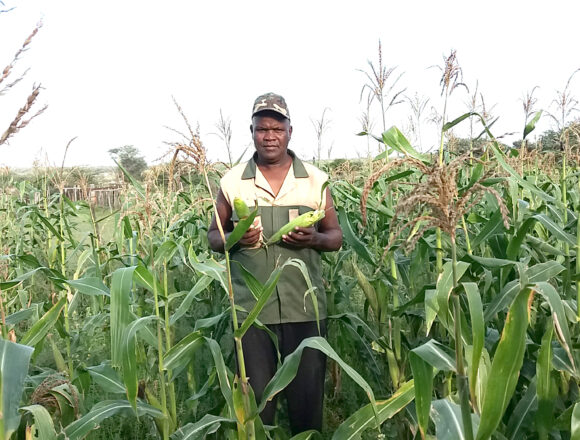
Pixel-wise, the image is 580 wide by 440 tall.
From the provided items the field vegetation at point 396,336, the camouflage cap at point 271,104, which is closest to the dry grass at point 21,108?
the field vegetation at point 396,336

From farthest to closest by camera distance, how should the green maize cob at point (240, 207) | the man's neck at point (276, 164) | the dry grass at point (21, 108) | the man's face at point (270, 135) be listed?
the man's neck at point (276, 164) < the man's face at point (270, 135) < the green maize cob at point (240, 207) < the dry grass at point (21, 108)

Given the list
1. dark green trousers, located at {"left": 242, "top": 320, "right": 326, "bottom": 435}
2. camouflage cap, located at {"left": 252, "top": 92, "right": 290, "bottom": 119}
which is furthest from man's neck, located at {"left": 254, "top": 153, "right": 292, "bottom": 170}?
dark green trousers, located at {"left": 242, "top": 320, "right": 326, "bottom": 435}

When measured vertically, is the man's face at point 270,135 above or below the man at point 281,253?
above

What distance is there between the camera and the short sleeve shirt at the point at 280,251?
8.06ft

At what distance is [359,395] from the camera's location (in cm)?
335

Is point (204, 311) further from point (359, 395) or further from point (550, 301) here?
point (550, 301)

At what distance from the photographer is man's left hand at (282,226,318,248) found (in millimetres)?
2318

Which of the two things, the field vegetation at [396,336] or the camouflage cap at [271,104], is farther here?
the camouflage cap at [271,104]

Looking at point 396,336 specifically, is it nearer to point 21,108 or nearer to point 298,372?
point 298,372

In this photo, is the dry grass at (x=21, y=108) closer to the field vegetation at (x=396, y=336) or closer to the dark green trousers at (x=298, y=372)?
the field vegetation at (x=396, y=336)

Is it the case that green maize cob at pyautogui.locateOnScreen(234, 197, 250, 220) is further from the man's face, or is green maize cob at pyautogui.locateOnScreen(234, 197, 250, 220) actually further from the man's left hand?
the man's face

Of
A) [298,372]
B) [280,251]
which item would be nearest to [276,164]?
[280,251]

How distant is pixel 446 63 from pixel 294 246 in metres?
1.10

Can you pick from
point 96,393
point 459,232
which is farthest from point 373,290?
point 96,393
